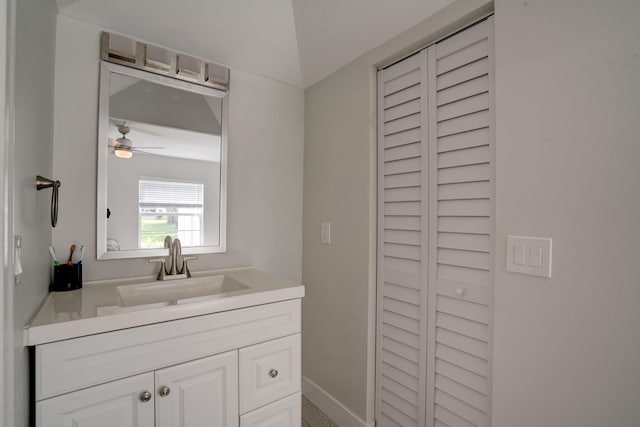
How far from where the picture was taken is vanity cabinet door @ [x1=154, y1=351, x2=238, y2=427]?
99cm

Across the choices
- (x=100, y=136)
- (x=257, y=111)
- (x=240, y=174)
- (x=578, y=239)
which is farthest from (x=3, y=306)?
(x=257, y=111)

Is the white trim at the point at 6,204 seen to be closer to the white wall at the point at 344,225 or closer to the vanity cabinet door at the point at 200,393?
the vanity cabinet door at the point at 200,393

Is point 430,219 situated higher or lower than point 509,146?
lower

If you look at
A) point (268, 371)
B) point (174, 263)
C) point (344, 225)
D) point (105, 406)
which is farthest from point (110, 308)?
point (344, 225)

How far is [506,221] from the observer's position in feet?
3.37

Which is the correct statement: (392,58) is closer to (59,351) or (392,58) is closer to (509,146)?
(509,146)

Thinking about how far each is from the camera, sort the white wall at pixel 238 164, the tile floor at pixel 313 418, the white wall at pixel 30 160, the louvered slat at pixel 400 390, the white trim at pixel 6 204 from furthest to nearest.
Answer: the tile floor at pixel 313 418, the louvered slat at pixel 400 390, the white wall at pixel 238 164, the white wall at pixel 30 160, the white trim at pixel 6 204

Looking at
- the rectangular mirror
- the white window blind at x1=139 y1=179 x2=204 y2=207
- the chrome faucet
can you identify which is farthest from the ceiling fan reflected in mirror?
the chrome faucet

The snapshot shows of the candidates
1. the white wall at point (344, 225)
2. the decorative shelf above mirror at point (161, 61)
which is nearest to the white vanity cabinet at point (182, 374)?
the white wall at point (344, 225)

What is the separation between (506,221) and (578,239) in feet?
0.66

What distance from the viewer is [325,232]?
1.83 metres

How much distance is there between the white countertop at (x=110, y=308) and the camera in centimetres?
83

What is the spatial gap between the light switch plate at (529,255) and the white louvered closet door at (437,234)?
3.9 inches

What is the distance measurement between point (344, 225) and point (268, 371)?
83cm
